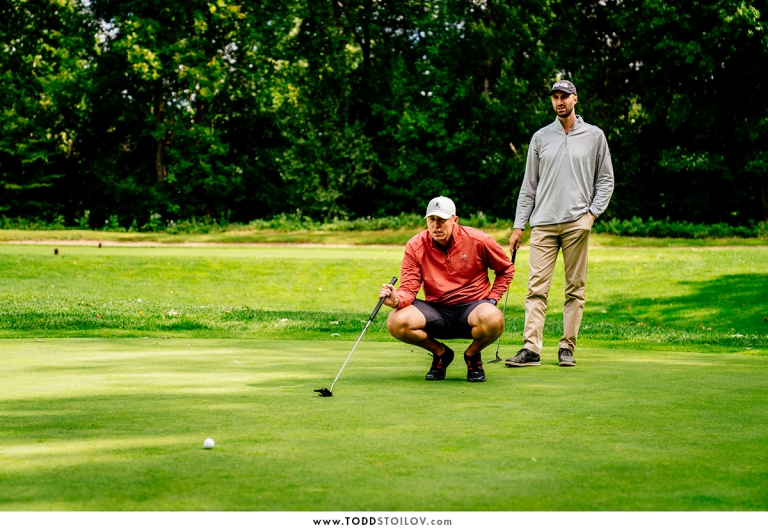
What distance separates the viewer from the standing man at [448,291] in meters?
6.02

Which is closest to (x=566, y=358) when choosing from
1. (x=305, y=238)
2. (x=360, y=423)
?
(x=360, y=423)

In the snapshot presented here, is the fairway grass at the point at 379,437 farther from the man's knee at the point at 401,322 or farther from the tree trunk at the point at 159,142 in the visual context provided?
the tree trunk at the point at 159,142

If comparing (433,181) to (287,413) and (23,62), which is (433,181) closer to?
(23,62)

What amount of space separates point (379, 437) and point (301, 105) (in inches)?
1358

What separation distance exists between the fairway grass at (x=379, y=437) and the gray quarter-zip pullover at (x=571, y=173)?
118 cm

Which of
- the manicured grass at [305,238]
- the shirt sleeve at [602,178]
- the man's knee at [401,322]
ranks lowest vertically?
the manicured grass at [305,238]

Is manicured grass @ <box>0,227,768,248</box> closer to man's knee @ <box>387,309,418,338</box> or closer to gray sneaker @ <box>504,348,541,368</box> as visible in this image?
gray sneaker @ <box>504,348,541,368</box>

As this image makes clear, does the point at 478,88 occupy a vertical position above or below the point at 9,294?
above

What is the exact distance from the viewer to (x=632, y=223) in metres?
28.2

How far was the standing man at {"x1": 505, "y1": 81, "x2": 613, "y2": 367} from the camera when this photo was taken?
704 centimetres

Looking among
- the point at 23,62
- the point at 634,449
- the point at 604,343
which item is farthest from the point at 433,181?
the point at 634,449

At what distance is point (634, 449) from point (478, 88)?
115ft

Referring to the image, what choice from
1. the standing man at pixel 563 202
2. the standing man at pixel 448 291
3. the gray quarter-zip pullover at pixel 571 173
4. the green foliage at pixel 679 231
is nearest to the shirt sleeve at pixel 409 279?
the standing man at pixel 448 291

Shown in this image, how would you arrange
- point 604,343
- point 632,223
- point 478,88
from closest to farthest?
point 604,343 < point 632,223 < point 478,88
